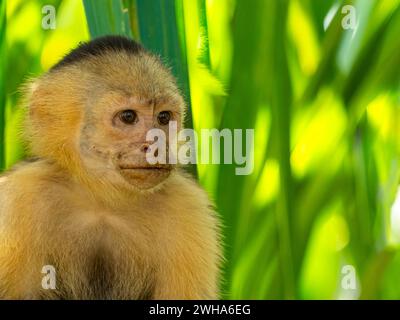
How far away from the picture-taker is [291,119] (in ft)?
8.45

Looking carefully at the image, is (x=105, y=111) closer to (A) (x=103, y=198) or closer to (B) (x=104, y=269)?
(A) (x=103, y=198)

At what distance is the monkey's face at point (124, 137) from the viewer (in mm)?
2299

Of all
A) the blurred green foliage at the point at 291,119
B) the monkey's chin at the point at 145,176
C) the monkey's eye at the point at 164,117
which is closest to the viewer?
the monkey's chin at the point at 145,176

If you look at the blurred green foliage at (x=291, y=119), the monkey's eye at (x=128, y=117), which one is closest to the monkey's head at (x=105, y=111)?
the monkey's eye at (x=128, y=117)

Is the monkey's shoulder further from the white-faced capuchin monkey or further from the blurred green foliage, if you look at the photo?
the blurred green foliage

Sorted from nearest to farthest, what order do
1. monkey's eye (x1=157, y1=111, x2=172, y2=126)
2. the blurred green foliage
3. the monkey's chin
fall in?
the monkey's chin → monkey's eye (x1=157, y1=111, x2=172, y2=126) → the blurred green foliage

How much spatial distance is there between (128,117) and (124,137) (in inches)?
1.9

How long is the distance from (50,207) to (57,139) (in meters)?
0.17

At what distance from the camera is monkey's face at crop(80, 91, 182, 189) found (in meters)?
2.30

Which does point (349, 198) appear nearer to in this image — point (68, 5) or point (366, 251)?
point (366, 251)

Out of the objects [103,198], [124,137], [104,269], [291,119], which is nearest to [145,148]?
[124,137]

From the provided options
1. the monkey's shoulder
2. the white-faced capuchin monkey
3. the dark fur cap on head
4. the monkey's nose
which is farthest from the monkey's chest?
the dark fur cap on head

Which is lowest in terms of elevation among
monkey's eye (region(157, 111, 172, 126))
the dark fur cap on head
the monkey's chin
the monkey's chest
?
the monkey's chest

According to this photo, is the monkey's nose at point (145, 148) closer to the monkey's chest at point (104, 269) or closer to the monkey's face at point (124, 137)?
the monkey's face at point (124, 137)
